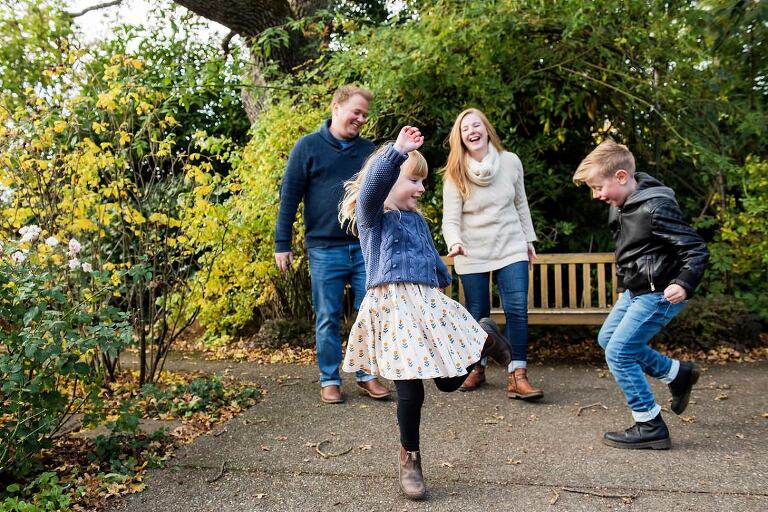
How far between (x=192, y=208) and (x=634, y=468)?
2.92 metres

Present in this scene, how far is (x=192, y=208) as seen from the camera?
4172 millimetres

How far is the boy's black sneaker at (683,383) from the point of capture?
3.31m

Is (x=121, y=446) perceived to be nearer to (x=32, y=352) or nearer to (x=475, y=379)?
(x=32, y=352)

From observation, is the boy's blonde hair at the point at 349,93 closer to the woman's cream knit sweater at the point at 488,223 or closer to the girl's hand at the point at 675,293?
the woman's cream knit sweater at the point at 488,223

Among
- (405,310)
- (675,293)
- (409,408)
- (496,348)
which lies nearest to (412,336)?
(405,310)

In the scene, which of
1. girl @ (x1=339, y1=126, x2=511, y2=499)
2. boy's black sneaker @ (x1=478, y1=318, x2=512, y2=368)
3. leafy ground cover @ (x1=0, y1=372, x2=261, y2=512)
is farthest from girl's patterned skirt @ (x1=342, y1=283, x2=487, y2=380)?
leafy ground cover @ (x1=0, y1=372, x2=261, y2=512)

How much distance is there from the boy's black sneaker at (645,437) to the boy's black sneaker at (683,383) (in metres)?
0.28

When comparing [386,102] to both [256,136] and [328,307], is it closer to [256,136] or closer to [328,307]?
[256,136]

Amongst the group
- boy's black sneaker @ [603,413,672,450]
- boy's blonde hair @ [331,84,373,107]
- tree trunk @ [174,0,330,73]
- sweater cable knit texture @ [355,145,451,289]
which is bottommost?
boy's black sneaker @ [603,413,672,450]

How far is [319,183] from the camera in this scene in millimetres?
4043

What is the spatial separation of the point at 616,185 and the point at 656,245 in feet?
1.15

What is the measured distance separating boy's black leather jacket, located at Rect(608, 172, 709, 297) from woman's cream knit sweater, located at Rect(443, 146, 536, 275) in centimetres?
91

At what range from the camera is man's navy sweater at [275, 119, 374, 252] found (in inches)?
158

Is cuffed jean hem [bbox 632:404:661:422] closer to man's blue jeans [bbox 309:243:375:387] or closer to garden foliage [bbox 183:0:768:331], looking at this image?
man's blue jeans [bbox 309:243:375:387]
